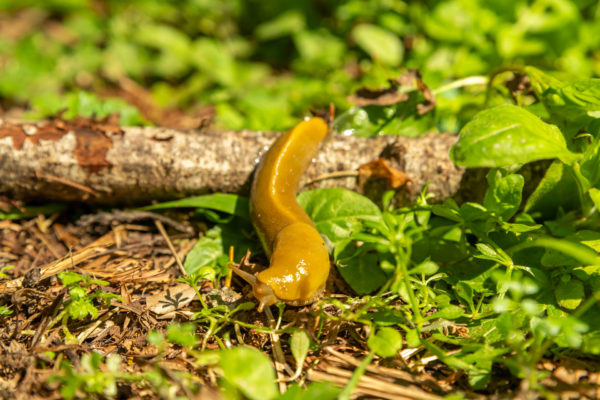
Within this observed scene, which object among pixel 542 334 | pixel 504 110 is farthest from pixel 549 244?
pixel 504 110

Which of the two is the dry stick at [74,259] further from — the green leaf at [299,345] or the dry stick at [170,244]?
the green leaf at [299,345]

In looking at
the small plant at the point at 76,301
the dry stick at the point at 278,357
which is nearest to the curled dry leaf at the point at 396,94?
the dry stick at the point at 278,357

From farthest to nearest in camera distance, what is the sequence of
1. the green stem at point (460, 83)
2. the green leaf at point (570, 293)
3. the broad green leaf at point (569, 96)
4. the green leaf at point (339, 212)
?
1. the green stem at point (460, 83)
2. the green leaf at point (339, 212)
3. the broad green leaf at point (569, 96)
4. the green leaf at point (570, 293)

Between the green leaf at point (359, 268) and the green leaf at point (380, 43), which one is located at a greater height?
the green leaf at point (380, 43)

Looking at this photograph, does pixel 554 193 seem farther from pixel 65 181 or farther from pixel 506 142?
pixel 65 181

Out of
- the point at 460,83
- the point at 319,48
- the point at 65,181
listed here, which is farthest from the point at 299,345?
the point at 319,48

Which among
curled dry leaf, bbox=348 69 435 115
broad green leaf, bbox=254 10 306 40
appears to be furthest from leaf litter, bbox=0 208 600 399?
broad green leaf, bbox=254 10 306 40
